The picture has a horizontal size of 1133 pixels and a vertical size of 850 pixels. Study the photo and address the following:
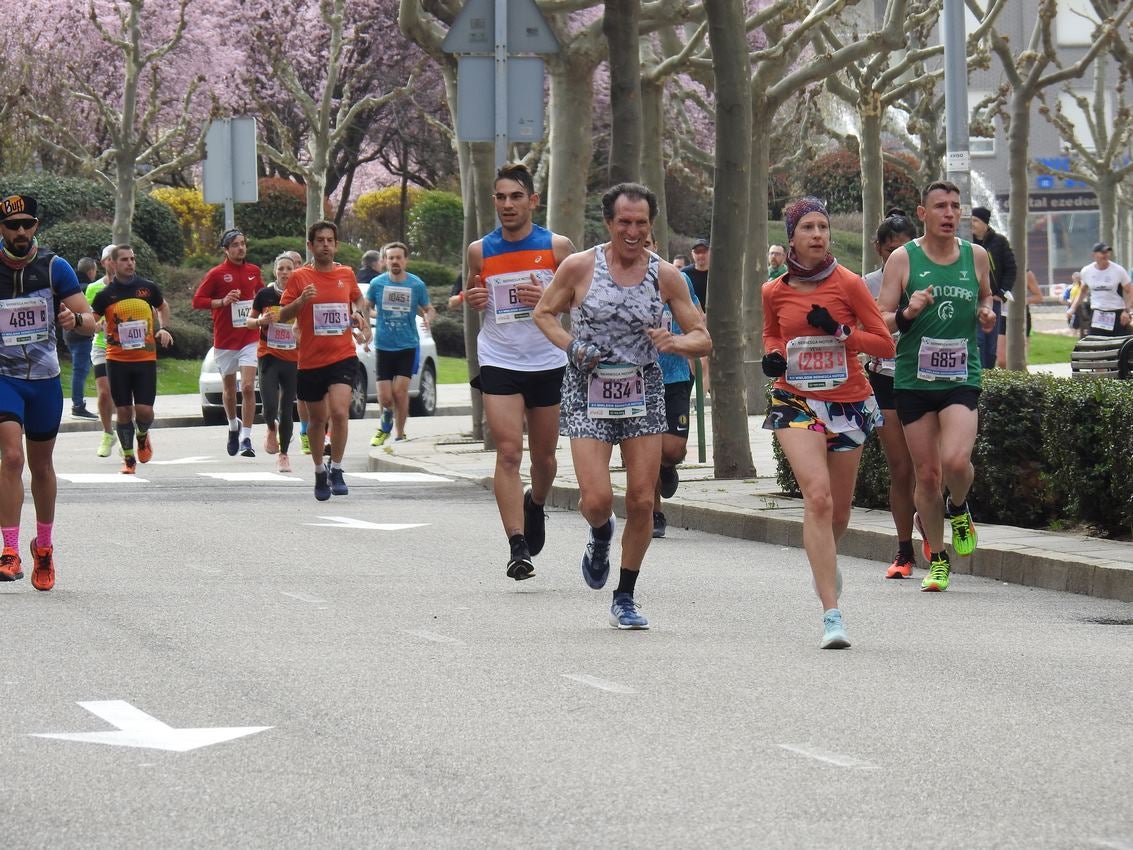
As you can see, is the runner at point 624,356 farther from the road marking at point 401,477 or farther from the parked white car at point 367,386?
the parked white car at point 367,386

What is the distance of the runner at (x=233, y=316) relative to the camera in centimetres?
2011

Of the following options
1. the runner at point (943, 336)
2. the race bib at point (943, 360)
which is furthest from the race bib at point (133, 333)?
the race bib at point (943, 360)

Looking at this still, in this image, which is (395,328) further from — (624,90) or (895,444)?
(895,444)

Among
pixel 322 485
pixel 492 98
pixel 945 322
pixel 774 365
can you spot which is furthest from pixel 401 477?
pixel 774 365

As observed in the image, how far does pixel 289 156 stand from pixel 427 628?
33.4 meters

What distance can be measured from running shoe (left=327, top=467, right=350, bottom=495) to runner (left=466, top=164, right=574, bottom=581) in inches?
212

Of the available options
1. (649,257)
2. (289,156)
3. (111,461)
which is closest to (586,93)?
(111,461)

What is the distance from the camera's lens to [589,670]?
8008 mm

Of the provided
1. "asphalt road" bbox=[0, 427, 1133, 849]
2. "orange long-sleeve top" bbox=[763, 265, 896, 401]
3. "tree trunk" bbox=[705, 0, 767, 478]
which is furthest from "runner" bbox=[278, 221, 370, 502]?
"orange long-sleeve top" bbox=[763, 265, 896, 401]

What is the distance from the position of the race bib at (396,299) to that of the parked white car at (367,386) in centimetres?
564

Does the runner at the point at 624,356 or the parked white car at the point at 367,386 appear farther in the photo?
the parked white car at the point at 367,386

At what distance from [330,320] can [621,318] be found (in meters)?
6.72

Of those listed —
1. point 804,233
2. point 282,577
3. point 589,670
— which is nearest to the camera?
point 589,670

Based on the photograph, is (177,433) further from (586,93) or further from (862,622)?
(862,622)
